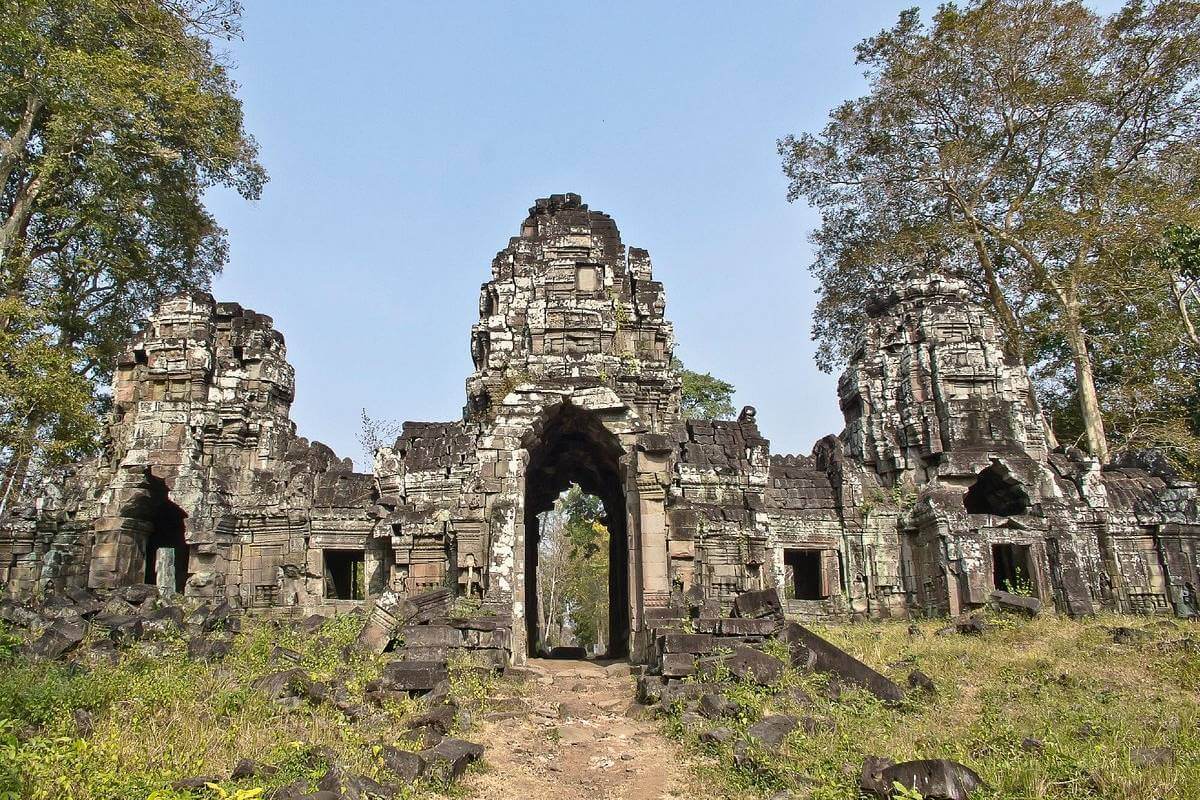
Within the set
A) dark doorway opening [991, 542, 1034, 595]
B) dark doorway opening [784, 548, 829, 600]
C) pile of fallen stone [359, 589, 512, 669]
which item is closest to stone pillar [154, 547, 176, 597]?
pile of fallen stone [359, 589, 512, 669]

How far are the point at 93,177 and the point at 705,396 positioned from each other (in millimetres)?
18434

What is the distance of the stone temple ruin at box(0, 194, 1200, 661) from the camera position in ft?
51.5

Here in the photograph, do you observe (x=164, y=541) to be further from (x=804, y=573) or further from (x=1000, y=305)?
(x=1000, y=305)

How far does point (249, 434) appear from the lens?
17344 millimetres

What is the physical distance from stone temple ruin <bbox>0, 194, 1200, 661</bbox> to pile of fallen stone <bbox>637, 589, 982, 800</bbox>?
4086 mm

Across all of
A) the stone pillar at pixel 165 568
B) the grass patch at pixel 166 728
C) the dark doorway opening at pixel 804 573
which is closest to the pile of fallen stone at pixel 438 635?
the grass patch at pixel 166 728

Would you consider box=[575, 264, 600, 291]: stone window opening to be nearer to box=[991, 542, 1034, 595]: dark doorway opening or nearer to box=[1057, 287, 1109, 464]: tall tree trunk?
box=[991, 542, 1034, 595]: dark doorway opening

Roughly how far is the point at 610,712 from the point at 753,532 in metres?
6.53

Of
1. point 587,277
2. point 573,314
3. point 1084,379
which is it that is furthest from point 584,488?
point 1084,379

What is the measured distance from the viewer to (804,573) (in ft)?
63.4

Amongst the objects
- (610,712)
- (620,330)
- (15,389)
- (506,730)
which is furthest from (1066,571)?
(15,389)

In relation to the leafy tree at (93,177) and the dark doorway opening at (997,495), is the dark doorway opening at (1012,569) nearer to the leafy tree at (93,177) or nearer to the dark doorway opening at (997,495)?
the dark doorway opening at (997,495)

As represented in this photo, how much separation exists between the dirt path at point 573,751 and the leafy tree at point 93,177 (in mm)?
11502

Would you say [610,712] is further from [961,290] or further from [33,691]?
[961,290]
